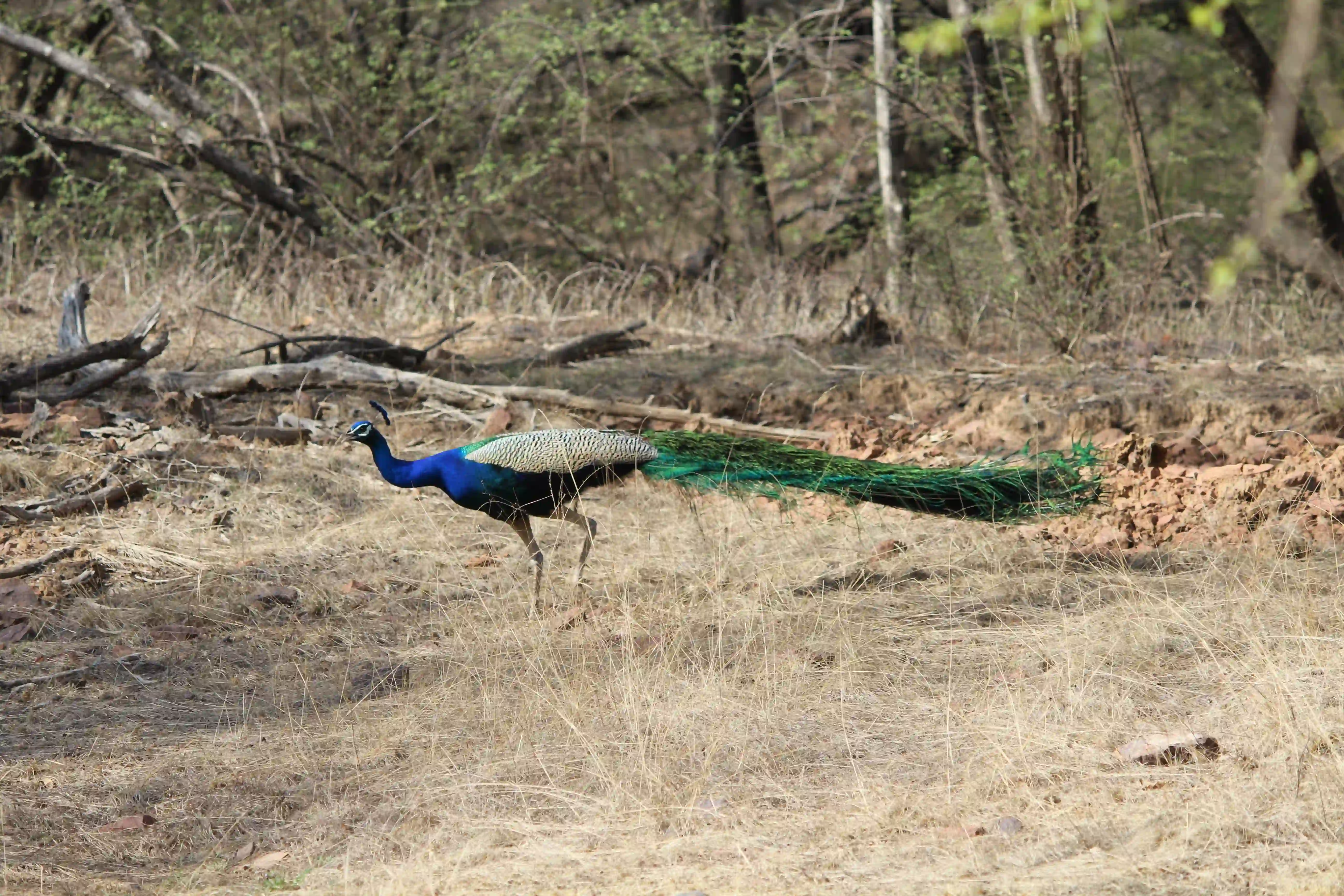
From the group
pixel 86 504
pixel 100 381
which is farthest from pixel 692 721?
pixel 100 381

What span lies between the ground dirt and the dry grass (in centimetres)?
2

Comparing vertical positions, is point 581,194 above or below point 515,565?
above

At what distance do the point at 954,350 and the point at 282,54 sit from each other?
23.1 ft

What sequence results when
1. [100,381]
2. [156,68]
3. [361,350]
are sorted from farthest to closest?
1. [156,68]
2. [361,350]
3. [100,381]

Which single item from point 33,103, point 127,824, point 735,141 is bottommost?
point 127,824

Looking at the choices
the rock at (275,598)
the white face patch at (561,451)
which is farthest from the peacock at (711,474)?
the rock at (275,598)

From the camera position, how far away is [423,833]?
329 cm

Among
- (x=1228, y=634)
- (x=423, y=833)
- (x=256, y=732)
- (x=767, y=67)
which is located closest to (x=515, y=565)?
(x=256, y=732)

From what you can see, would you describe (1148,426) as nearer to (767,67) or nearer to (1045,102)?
(1045,102)

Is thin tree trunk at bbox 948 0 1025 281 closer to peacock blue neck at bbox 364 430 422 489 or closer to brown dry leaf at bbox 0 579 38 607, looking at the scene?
peacock blue neck at bbox 364 430 422 489

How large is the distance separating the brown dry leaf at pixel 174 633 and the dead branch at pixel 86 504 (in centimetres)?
126

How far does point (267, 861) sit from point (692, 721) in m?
1.20

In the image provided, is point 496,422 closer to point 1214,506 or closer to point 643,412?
point 643,412

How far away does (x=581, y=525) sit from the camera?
5441 mm
